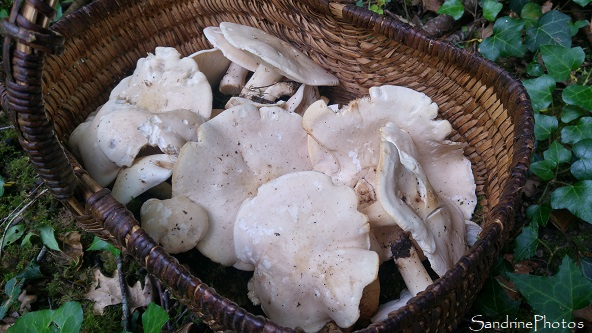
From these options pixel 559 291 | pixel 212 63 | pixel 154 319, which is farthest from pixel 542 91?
pixel 154 319

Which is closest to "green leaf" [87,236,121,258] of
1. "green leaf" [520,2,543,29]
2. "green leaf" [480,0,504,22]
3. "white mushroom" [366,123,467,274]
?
"white mushroom" [366,123,467,274]

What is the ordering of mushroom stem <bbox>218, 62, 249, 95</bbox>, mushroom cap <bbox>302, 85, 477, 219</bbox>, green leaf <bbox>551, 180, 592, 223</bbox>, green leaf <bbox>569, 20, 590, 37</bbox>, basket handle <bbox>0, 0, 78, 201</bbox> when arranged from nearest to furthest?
basket handle <bbox>0, 0, 78, 201</bbox>, mushroom cap <bbox>302, 85, 477, 219</bbox>, green leaf <bbox>551, 180, 592, 223</bbox>, mushroom stem <bbox>218, 62, 249, 95</bbox>, green leaf <bbox>569, 20, 590, 37</bbox>

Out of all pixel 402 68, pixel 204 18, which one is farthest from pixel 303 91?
pixel 204 18

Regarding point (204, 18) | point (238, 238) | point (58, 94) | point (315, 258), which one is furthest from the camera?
point (204, 18)

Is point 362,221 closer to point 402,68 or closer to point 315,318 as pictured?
point 315,318

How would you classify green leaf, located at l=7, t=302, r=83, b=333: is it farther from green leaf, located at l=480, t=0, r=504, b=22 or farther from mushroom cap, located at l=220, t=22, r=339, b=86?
green leaf, located at l=480, t=0, r=504, b=22

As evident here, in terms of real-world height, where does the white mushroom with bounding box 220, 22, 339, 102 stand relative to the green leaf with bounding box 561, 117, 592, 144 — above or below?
above

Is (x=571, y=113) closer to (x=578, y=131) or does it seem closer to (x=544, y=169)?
(x=578, y=131)
